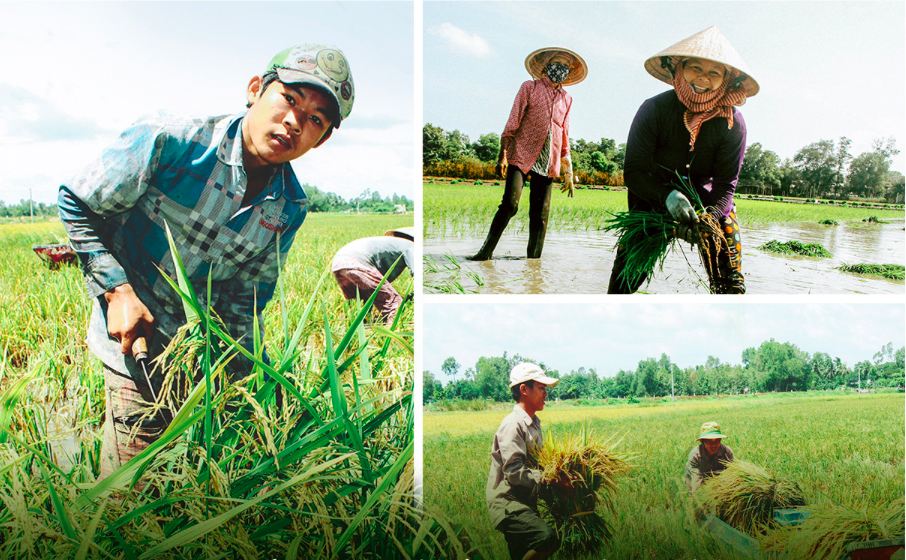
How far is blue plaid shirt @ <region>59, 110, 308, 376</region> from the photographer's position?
8.30 feet

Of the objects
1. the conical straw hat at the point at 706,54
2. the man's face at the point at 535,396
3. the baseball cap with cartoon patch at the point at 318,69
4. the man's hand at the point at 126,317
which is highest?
the conical straw hat at the point at 706,54

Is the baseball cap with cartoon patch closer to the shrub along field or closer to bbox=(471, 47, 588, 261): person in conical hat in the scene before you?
the shrub along field

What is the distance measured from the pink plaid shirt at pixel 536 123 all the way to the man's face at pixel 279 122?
91 cm

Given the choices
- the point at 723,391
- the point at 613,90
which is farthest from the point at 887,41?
the point at 723,391

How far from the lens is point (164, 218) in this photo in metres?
2.56

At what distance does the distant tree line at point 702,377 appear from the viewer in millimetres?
2762

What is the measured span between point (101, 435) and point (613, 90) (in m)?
2.89

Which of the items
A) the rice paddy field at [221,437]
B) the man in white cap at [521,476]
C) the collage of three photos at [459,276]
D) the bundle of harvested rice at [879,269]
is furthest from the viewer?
the bundle of harvested rice at [879,269]

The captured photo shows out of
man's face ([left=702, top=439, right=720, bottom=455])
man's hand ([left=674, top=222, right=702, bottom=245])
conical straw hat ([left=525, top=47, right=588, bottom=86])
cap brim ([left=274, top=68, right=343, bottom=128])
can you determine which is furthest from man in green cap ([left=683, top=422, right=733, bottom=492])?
cap brim ([left=274, top=68, right=343, bottom=128])

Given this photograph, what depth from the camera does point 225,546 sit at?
93.7 inches

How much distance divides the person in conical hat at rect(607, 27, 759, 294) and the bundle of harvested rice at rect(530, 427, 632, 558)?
85 cm

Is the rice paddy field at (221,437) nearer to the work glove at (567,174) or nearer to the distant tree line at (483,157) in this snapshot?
the distant tree line at (483,157)

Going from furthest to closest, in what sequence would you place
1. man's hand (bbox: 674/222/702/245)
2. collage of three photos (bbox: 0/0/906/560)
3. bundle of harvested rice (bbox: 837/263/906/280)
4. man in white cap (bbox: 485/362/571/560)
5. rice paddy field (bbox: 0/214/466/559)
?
bundle of harvested rice (bbox: 837/263/906/280)
man's hand (bbox: 674/222/702/245)
man in white cap (bbox: 485/362/571/560)
collage of three photos (bbox: 0/0/906/560)
rice paddy field (bbox: 0/214/466/559)

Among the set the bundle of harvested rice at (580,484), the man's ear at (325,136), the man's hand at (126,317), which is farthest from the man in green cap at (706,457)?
the man's hand at (126,317)
